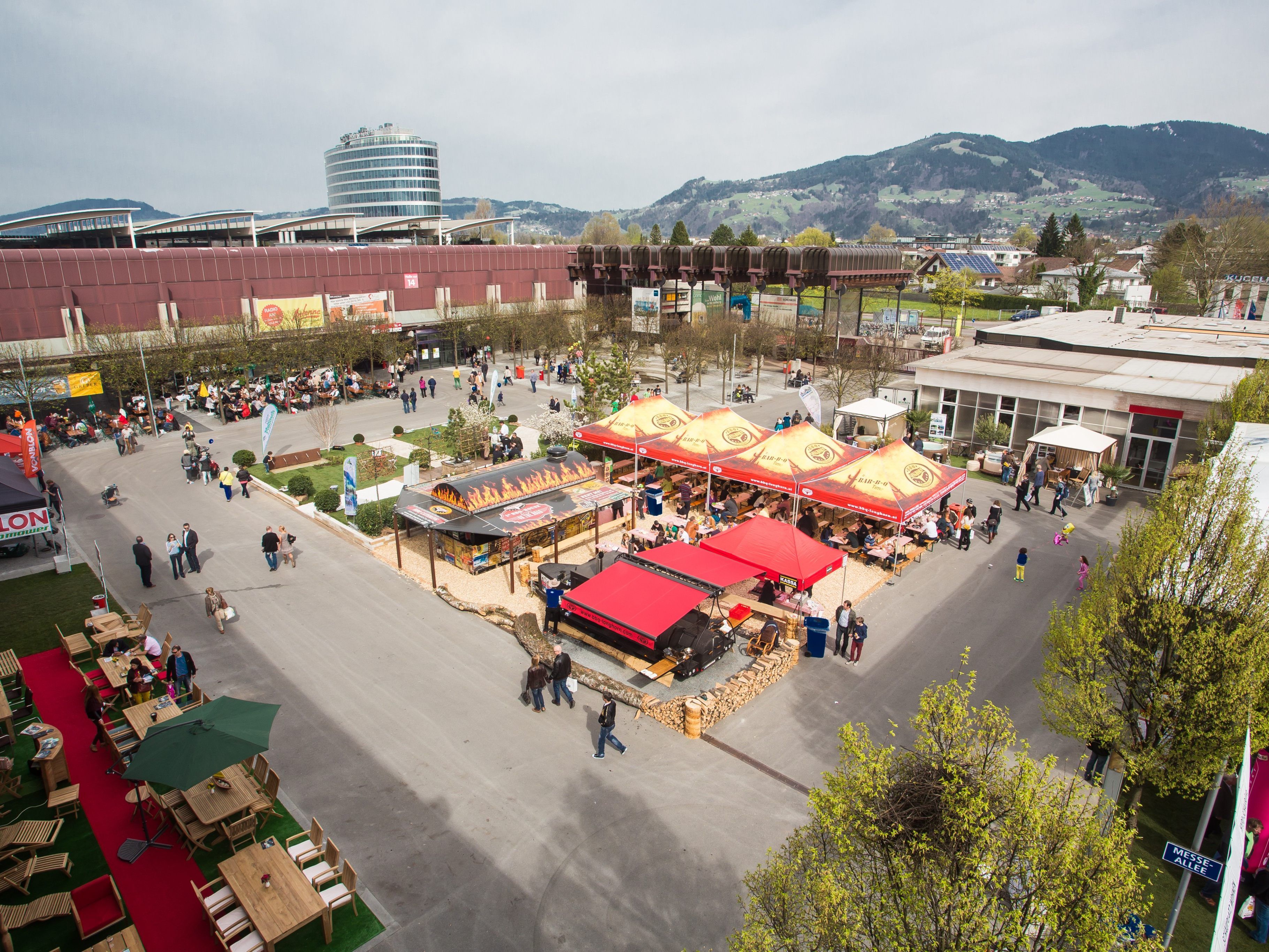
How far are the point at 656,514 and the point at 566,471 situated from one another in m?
3.48

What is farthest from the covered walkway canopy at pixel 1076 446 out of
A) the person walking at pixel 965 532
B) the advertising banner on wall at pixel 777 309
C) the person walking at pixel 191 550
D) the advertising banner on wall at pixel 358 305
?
the advertising banner on wall at pixel 358 305

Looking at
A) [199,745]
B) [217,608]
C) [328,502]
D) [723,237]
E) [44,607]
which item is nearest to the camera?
[199,745]

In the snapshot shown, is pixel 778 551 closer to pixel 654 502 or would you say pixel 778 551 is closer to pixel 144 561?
pixel 654 502

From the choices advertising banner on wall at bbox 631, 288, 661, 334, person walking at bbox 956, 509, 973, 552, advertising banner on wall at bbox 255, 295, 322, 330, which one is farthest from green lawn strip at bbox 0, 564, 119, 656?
advertising banner on wall at bbox 631, 288, 661, 334

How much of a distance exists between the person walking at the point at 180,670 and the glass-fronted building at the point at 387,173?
177 metres

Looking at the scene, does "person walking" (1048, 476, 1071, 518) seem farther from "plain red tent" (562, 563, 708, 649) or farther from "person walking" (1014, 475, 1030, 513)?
"plain red tent" (562, 563, 708, 649)

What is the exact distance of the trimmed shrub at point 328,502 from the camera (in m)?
21.7

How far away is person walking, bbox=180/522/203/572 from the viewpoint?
59.2 ft

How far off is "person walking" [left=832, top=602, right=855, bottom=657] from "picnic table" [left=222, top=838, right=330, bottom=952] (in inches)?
409

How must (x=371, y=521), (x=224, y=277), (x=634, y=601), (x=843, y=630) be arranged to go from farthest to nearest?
(x=224, y=277), (x=371, y=521), (x=843, y=630), (x=634, y=601)

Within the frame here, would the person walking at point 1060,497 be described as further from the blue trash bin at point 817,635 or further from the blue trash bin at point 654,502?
the blue trash bin at point 654,502

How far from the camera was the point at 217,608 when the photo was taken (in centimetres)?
1552

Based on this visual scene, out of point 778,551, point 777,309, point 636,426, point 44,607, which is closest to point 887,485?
point 778,551

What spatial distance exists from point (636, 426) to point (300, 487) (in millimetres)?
10874
